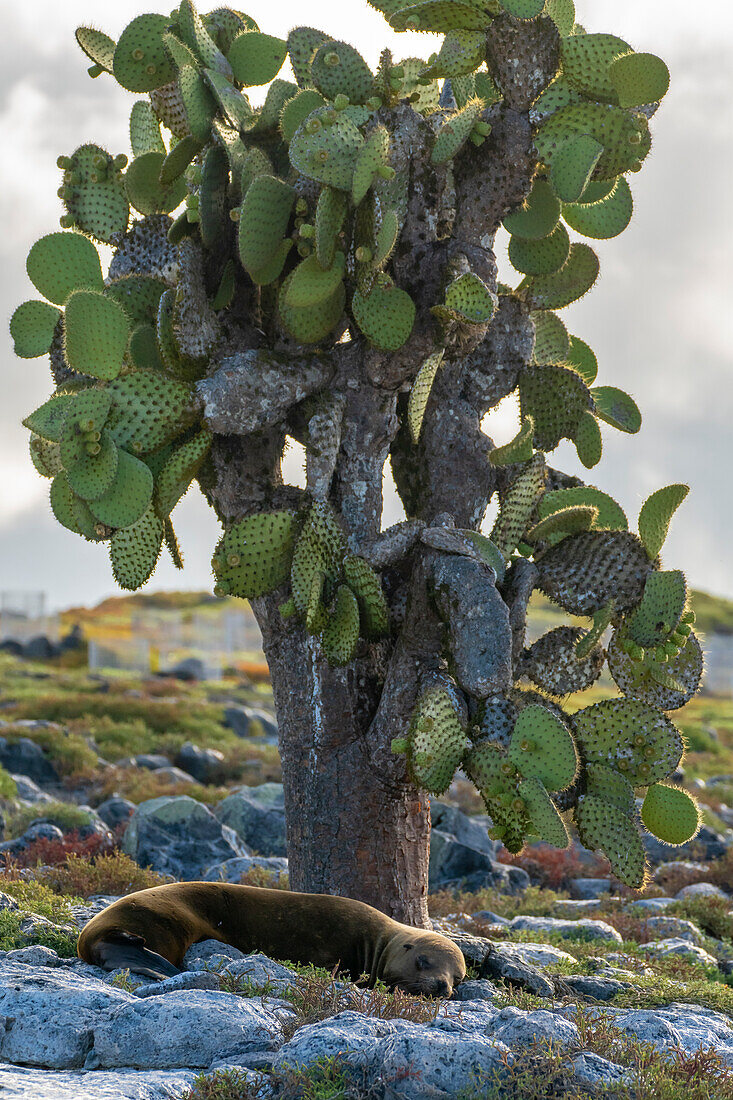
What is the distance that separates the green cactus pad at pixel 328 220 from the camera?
6.99m

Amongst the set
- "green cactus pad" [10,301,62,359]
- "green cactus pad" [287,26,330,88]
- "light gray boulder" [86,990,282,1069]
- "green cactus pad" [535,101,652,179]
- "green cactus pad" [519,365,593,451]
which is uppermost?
"green cactus pad" [287,26,330,88]

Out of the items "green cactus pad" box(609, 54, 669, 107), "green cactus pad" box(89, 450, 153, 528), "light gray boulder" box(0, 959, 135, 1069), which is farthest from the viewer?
"green cactus pad" box(609, 54, 669, 107)

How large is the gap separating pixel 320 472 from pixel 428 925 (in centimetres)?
321

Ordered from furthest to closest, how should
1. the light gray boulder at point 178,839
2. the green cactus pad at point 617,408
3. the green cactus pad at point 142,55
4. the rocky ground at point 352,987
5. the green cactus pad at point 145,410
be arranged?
the light gray boulder at point 178,839, the green cactus pad at point 617,408, the green cactus pad at point 142,55, the green cactus pad at point 145,410, the rocky ground at point 352,987

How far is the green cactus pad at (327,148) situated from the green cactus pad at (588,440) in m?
2.52

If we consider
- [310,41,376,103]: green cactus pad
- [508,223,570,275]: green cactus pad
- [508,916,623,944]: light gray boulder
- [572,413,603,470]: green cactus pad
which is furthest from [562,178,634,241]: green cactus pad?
[508,916,623,944]: light gray boulder

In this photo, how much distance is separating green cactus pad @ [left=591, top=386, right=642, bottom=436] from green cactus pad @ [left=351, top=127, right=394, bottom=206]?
104 inches

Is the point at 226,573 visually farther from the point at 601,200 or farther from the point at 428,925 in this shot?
the point at 601,200

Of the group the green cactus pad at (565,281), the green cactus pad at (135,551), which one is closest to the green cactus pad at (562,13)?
the green cactus pad at (565,281)

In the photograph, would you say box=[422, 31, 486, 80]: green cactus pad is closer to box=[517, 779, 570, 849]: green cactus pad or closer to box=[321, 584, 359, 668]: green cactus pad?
box=[321, 584, 359, 668]: green cactus pad

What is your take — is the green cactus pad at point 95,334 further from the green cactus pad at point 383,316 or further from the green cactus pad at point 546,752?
the green cactus pad at point 546,752

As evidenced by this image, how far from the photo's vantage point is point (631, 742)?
7066 mm

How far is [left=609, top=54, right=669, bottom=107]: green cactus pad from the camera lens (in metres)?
7.17

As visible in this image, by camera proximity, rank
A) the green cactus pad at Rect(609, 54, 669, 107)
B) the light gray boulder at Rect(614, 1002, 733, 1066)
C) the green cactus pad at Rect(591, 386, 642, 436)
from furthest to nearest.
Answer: the green cactus pad at Rect(591, 386, 642, 436) → the green cactus pad at Rect(609, 54, 669, 107) → the light gray boulder at Rect(614, 1002, 733, 1066)
